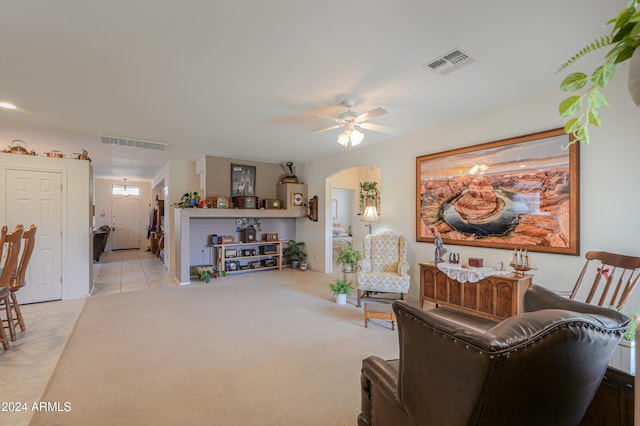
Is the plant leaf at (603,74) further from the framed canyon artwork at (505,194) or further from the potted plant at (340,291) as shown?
the potted plant at (340,291)

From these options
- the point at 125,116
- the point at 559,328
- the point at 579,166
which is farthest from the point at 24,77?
the point at 579,166

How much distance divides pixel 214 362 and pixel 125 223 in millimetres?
10047

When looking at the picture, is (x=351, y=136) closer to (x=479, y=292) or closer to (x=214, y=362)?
(x=479, y=292)

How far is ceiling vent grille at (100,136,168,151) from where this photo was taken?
15.8 ft

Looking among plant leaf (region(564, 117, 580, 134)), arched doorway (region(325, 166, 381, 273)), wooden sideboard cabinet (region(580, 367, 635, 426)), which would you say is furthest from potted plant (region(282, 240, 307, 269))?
plant leaf (region(564, 117, 580, 134))

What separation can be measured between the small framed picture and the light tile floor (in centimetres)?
236

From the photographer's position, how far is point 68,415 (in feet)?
6.25

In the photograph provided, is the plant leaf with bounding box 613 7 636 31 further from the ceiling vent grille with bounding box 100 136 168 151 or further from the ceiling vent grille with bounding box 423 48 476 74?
the ceiling vent grille with bounding box 100 136 168 151

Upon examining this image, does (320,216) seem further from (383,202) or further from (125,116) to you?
(125,116)

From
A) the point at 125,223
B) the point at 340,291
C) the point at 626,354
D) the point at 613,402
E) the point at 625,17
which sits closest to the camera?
the point at 625,17

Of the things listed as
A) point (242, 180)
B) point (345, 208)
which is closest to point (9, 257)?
point (242, 180)

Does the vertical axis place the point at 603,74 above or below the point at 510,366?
above

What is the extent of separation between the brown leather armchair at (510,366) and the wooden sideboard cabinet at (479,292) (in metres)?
2.11

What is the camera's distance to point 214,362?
257 cm
